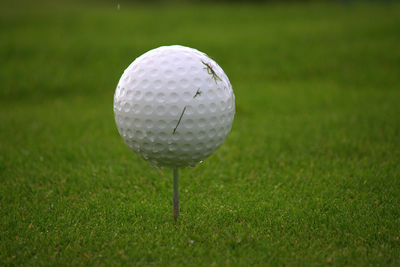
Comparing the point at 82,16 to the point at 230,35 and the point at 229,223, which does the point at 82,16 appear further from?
the point at 229,223

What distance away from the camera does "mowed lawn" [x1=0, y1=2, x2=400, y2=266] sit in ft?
10.6

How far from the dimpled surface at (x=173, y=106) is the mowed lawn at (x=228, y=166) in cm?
90

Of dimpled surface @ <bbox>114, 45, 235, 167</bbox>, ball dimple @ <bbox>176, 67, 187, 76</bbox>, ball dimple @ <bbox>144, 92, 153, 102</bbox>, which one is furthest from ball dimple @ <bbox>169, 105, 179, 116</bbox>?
ball dimple @ <bbox>176, 67, 187, 76</bbox>

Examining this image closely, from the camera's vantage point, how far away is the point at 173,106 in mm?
2930

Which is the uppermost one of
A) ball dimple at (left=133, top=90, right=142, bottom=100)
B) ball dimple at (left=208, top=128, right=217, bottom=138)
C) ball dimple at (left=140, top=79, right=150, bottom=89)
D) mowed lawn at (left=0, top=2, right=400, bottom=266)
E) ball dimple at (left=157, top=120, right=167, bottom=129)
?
ball dimple at (left=140, top=79, right=150, bottom=89)

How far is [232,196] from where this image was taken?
415 centimetres

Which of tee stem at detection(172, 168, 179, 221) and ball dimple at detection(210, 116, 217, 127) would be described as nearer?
ball dimple at detection(210, 116, 217, 127)

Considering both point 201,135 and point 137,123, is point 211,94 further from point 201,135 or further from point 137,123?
point 137,123

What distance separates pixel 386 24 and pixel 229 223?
40.2ft

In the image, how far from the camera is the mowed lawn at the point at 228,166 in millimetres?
3223

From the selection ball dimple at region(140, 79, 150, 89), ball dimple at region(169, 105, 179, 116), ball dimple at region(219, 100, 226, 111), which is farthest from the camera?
ball dimple at region(219, 100, 226, 111)

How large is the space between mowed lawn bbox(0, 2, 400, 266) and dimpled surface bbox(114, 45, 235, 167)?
0.90m

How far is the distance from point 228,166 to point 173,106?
2308 millimetres

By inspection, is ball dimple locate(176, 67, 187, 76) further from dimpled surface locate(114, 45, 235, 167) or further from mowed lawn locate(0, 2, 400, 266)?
mowed lawn locate(0, 2, 400, 266)
